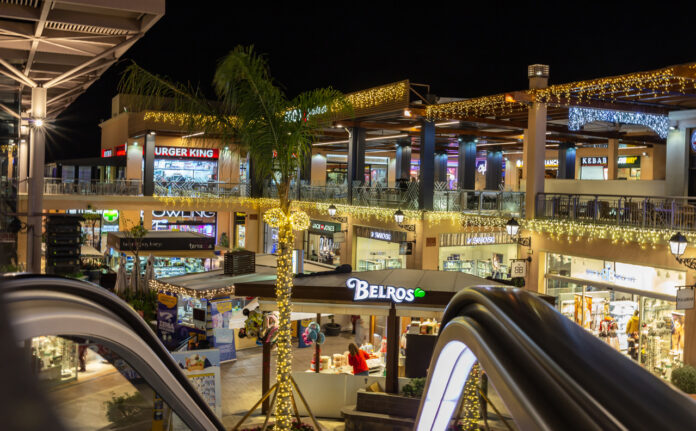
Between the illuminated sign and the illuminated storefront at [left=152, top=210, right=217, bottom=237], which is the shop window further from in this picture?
the illuminated storefront at [left=152, top=210, right=217, bottom=237]

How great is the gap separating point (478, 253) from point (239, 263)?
9966mm

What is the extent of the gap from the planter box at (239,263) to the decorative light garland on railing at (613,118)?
9.07 meters

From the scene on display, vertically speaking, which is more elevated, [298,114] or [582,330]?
[298,114]

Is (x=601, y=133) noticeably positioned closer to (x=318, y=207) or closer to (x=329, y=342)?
(x=318, y=207)

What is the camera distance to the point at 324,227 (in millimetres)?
25875

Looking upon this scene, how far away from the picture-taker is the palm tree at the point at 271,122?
32.2 ft

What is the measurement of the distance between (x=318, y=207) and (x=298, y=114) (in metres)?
15.3

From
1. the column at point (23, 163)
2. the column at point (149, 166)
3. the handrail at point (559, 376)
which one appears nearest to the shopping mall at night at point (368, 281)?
the handrail at point (559, 376)

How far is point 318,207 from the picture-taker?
2547cm

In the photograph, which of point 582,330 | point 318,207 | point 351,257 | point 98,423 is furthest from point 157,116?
point 582,330

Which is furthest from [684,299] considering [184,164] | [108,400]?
[184,164]

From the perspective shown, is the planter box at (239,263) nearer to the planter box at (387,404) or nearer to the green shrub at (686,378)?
the planter box at (387,404)

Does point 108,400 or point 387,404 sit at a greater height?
point 387,404

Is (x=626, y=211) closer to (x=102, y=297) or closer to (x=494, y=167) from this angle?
(x=102, y=297)
